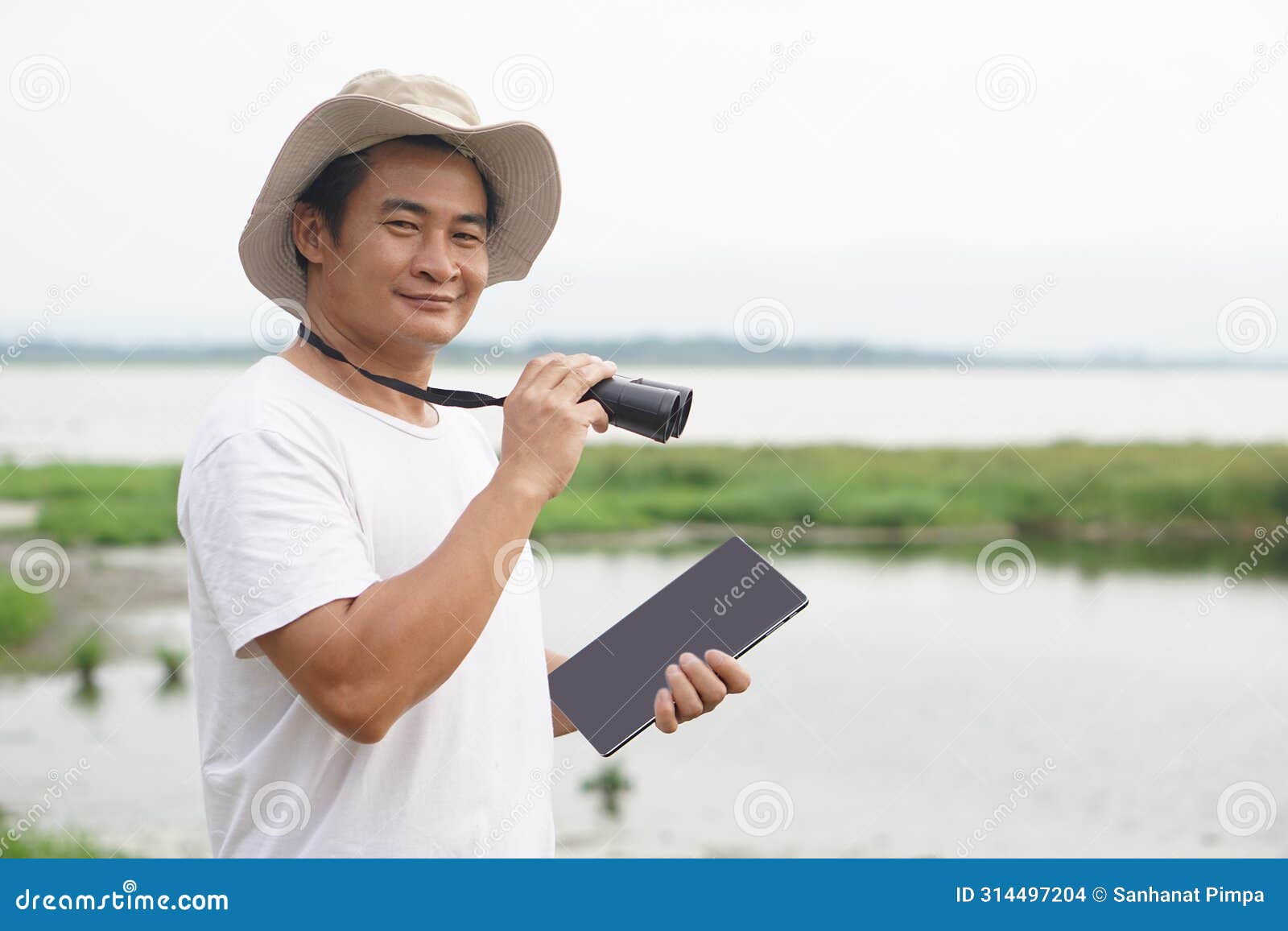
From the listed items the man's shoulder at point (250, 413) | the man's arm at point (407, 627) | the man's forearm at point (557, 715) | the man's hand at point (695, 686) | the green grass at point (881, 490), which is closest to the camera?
the man's arm at point (407, 627)

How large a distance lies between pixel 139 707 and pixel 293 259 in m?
9.66

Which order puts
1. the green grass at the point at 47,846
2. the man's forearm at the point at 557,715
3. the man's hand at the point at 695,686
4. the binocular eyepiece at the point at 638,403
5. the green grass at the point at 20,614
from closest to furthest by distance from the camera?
the binocular eyepiece at the point at 638,403
the man's hand at the point at 695,686
the man's forearm at the point at 557,715
the green grass at the point at 47,846
the green grass at the point at 20,614

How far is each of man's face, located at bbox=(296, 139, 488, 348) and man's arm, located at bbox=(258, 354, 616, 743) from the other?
14.7 inches

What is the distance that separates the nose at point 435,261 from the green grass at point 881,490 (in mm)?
18640

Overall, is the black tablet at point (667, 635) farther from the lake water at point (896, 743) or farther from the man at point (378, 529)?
the lake water at point (896, 743)

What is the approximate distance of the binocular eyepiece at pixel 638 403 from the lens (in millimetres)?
1871

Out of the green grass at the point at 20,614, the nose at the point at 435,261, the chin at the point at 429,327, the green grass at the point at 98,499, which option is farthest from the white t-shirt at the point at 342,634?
the green grass at the point at 98,499

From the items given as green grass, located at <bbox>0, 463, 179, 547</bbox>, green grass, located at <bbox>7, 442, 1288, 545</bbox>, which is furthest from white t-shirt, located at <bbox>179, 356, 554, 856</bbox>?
green grass, located at <bbox>7, 442, 1288, 545</bbox>

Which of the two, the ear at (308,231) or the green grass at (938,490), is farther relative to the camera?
the green grass at (938,490)

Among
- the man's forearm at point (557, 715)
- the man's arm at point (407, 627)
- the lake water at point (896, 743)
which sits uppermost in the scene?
the lake water at point (896, 743)

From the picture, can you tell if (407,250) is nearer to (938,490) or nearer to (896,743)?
(896,743)

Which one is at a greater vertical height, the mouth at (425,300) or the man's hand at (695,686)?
the mouth at (425,300)
